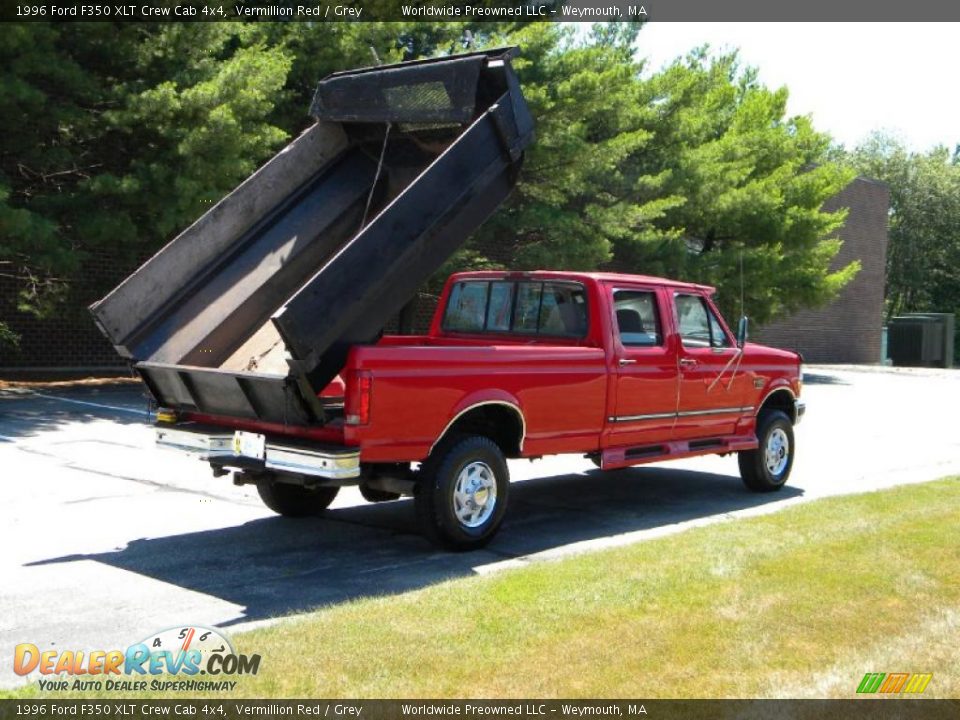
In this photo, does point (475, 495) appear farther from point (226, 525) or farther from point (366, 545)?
point (226, 525)

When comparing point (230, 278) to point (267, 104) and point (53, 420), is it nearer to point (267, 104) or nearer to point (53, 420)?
point (53, 420)

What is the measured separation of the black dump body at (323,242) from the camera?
278 inches

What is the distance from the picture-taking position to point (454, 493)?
24.8 ft

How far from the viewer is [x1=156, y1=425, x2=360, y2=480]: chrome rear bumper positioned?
682 centimetres

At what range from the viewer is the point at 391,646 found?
5.25 meters

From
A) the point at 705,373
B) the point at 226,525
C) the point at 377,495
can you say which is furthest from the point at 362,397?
the point at 705,373

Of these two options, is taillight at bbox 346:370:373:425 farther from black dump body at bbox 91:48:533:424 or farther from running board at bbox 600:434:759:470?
running board at bbox 600:434:759:470

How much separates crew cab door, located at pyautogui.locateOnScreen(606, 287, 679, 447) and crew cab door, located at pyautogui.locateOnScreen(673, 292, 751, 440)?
19 centimetres

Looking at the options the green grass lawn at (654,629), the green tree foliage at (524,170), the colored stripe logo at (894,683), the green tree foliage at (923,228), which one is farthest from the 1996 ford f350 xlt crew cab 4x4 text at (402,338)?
the green tree foliage at (923,228)

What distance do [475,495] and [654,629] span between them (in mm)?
2401

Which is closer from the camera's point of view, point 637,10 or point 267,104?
point 267,104

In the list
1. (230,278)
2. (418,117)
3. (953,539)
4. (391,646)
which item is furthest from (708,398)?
(391,646)

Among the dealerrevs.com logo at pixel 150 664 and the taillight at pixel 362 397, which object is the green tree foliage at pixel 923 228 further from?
the dealerrevs.com logo at pixel 150 664

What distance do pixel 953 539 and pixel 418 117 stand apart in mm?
5037
